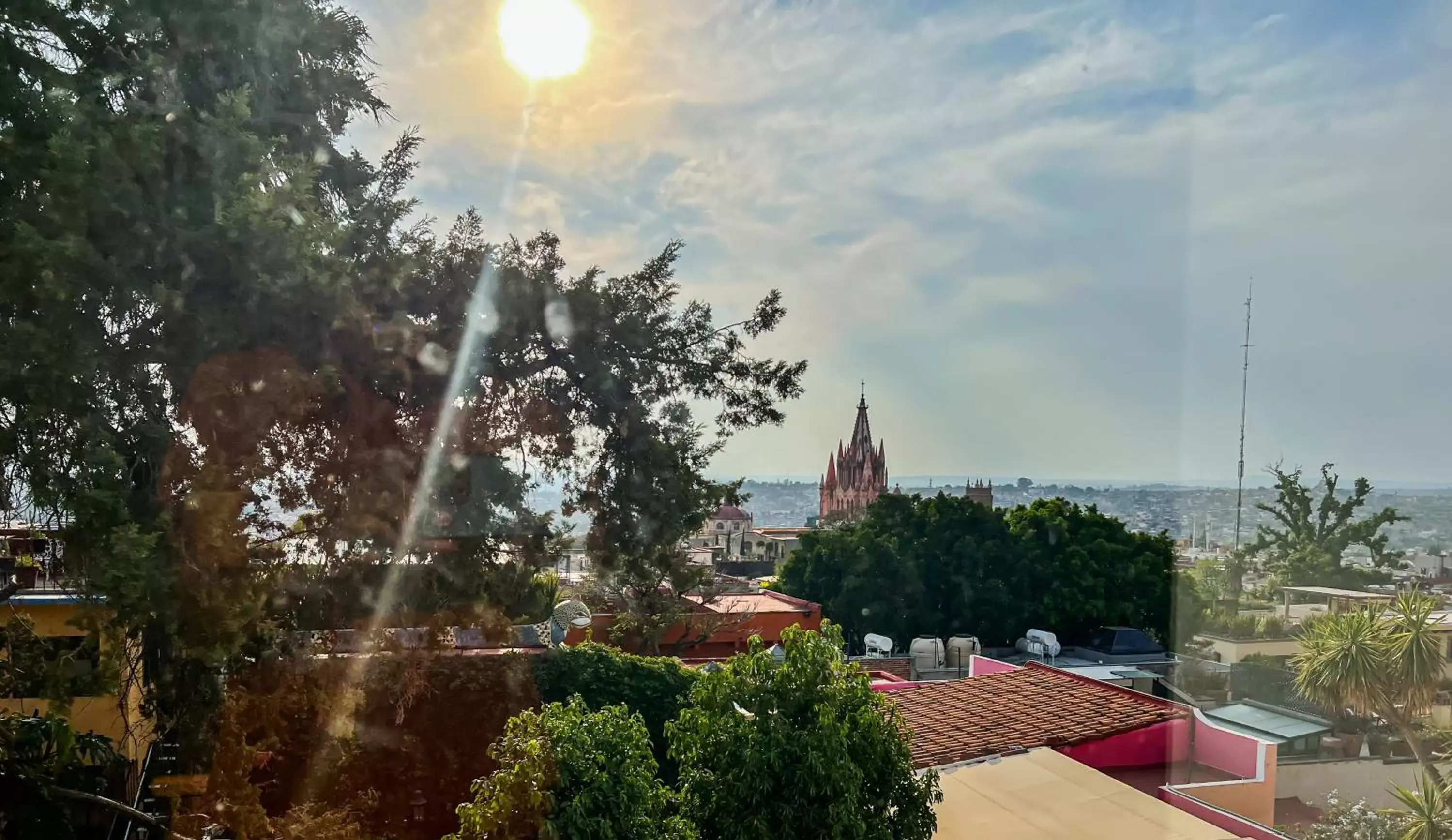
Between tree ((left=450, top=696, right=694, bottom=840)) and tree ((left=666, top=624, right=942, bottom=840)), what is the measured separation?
0.40 meters

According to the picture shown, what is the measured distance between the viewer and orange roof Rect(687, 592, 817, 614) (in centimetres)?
1798

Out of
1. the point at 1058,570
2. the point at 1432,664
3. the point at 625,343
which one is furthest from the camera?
the point at 1058,570

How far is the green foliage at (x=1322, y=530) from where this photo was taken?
2370 cm

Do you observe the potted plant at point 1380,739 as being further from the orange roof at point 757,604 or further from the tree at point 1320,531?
the tree at point 1320,531

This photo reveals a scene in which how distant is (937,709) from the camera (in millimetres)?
9016

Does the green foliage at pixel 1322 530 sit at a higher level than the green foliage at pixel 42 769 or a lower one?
higher

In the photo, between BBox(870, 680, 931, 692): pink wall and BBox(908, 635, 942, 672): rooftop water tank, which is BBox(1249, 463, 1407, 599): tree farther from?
BBox(870, 680, 931, 692): pink wall

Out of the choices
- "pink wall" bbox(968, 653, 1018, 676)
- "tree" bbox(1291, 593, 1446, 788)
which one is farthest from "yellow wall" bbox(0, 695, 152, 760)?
"tree" bbox(1291, 593, 1446, 788)

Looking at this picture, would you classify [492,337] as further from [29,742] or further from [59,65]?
[29,742]

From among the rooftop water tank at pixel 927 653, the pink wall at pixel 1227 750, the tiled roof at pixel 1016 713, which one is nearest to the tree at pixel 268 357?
the tiled roof at pixel 1016 713

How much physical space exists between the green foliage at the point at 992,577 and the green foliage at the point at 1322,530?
4.32 metres

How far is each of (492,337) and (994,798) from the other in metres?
4.51

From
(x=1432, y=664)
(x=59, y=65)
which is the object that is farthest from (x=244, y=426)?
(x=1432, y=664)

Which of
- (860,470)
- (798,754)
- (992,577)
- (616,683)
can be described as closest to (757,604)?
(992,577)
